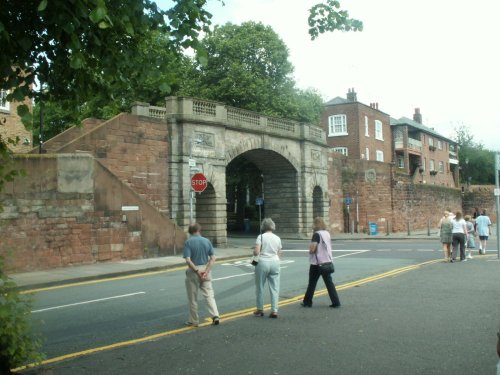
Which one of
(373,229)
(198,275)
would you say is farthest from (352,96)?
(198,275)

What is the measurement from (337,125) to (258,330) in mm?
45515

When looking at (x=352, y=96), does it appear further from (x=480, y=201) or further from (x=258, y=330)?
(x=258, y=330)

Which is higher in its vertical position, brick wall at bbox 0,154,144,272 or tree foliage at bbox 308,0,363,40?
tree foliage at bbox 308,0,363,40

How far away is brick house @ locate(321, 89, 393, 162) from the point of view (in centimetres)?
5044

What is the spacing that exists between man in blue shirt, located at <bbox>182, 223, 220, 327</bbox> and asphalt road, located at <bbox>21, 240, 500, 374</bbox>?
31 cm

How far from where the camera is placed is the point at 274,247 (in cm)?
874

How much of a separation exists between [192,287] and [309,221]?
27126 millimetres

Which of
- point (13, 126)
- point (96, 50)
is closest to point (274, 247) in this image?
point (96, 50)

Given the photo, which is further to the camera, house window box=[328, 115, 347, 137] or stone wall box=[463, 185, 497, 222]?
stone wall box=[463, 185, 497, 222]

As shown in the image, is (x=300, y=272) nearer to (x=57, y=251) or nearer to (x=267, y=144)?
(x=57, y=251)

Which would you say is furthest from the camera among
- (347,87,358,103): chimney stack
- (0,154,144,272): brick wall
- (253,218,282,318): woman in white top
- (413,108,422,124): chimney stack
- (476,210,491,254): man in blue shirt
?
(413,108,422,124): chimney stack

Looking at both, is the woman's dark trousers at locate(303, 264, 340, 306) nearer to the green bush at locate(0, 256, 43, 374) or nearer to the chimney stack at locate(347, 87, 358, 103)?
the green bush at locate(0, 256, 43, 374)

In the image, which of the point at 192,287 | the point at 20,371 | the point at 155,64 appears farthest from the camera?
the point at 192,287

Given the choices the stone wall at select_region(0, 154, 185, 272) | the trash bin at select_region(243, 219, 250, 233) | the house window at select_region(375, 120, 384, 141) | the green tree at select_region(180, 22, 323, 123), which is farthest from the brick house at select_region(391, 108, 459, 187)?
the stone wall at select_region(0, 154, 185, 272)
